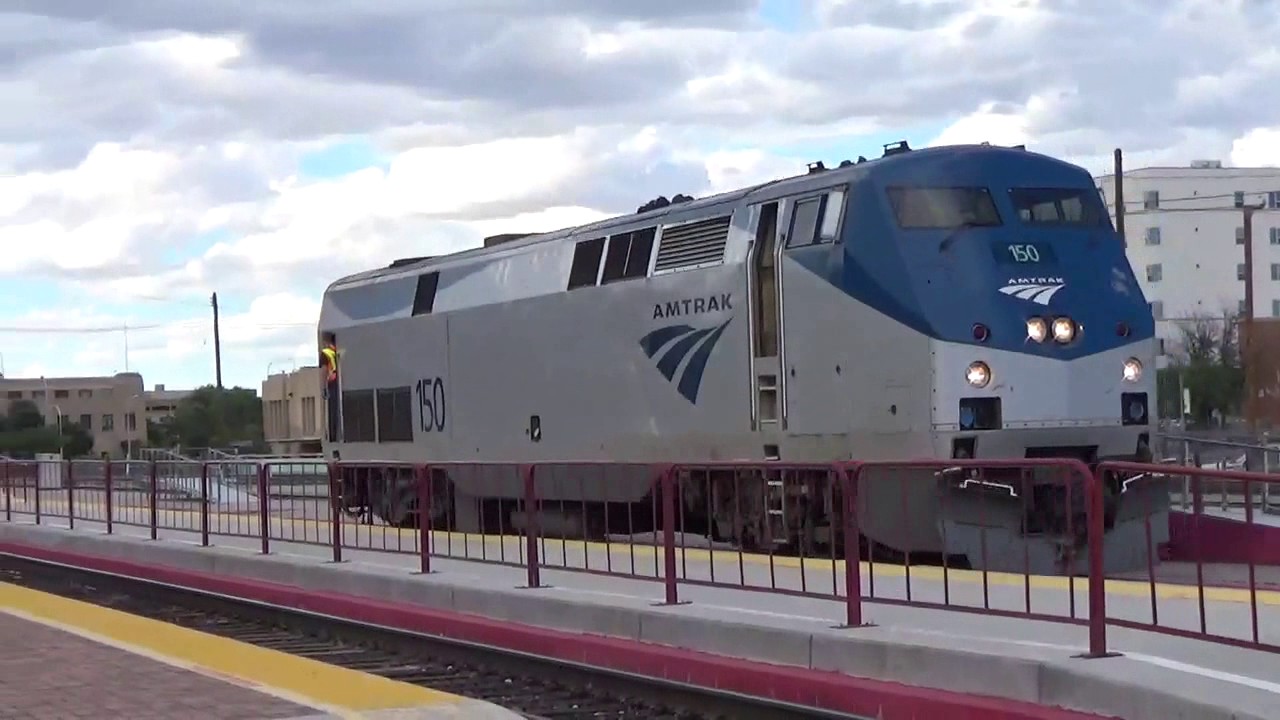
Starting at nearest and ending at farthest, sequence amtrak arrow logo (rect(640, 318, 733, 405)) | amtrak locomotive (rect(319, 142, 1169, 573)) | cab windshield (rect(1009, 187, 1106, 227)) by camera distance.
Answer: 1. amtrak locomotive (rect(319, 142, 1169, 573))
2. cab windshield (rect(1009, 187, 1106, 227))
3. amtrak arrow logo (rect(640, 318, 733, 405))

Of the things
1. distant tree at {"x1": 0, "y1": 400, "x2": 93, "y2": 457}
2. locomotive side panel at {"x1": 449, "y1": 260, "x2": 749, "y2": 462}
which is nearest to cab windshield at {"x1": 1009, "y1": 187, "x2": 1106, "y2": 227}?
locomotive side panel at {"x1": 449, "y1": 260, "x2": 749, "y2": 462}

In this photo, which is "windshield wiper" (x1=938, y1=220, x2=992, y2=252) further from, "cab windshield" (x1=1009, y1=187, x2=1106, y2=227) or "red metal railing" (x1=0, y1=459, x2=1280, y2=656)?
"red metal railing" (x1=0, y1=459, x2=1280, y2=656)

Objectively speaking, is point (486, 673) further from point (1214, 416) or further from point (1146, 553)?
point (1214, 416)

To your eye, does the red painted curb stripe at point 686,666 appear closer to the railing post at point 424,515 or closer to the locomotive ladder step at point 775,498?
the railing post at point 424,515

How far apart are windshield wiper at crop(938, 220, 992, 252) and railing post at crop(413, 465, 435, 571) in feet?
17.0

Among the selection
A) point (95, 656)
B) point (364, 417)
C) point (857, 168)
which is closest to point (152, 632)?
point (95, 656)

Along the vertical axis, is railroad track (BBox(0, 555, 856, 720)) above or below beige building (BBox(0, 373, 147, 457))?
below

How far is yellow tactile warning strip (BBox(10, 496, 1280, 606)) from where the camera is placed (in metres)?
9.03

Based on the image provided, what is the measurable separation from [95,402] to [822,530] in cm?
7053

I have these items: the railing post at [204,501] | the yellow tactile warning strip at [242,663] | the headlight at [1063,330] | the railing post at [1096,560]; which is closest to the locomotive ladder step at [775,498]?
the yellow tactile warning strip at [242,663]

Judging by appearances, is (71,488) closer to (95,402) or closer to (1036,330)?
(1036,330)

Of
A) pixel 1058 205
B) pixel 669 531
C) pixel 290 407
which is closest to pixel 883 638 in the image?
pixel 669 531

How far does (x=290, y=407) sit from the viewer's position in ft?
171

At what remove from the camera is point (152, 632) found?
13883 mm
